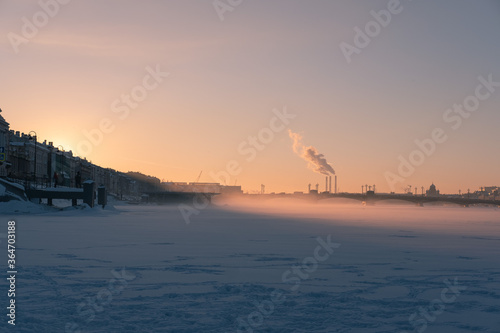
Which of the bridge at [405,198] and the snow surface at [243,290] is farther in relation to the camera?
the bridge at [405,198]

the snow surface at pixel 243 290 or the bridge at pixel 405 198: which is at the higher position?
the snow surface at pixel 243 290

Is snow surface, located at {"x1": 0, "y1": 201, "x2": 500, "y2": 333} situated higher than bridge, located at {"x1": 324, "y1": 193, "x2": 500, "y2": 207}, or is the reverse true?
snow surface, located at {"x1": 0, "y1": 201, "x2": 500, "y2": 333}

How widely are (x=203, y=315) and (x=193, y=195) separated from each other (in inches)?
6019

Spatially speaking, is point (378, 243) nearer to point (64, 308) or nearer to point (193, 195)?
point (64, 308)

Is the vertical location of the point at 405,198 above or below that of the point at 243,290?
below

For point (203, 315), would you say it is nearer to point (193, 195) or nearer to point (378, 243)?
point (378, 243)

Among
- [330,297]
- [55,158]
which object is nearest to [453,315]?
[330,297]

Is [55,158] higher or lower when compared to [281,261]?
higher

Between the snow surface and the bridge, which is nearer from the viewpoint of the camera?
the snow surface

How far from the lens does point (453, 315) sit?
7.79 meters

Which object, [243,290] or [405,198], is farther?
[405,198]

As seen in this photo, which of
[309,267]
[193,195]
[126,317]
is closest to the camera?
[126,317]

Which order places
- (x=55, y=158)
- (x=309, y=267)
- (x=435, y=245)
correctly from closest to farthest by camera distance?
(x=309, y=267) < (x=435, y=245) < (x=55, y=158)

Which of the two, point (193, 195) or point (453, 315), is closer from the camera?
point (453, 315)
